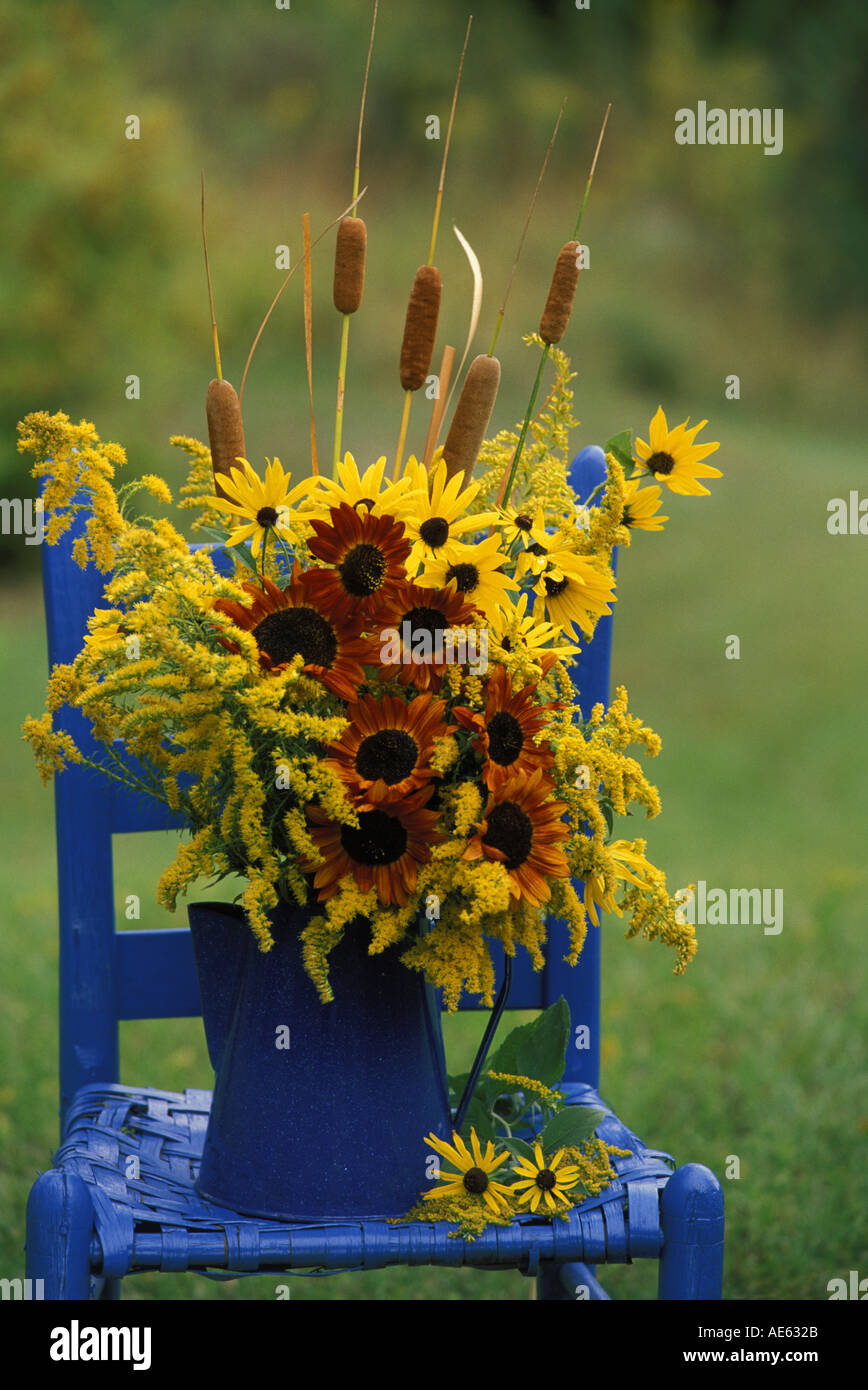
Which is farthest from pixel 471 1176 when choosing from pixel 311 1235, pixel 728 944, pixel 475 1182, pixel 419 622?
pixel 728 944

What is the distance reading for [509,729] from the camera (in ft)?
2.82

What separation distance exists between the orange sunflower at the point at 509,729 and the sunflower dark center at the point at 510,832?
0.02m

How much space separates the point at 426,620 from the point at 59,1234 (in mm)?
420

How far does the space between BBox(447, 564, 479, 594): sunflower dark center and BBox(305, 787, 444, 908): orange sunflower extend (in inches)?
4.8

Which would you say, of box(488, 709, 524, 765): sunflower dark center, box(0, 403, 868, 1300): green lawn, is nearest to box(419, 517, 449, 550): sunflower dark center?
box(488, 709, 524, 765): sunflower dark center

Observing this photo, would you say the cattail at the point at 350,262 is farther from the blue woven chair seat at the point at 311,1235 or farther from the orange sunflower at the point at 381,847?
the blue woven chair seat at the point at 311,1235

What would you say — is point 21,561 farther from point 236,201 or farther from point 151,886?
point 151,886

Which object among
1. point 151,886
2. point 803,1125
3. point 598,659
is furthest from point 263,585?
point 151,886

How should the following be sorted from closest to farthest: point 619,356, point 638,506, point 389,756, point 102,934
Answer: point 389,756, point 638,506, point 102,934, point 619,356

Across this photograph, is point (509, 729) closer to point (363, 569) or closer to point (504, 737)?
point (504, 737)

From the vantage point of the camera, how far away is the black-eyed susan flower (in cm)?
90

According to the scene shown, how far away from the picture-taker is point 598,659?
1228mm

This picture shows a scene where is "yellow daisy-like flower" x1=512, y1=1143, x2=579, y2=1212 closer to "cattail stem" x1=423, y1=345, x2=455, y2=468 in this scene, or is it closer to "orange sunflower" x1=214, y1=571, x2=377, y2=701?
"orange sunflower" x1=214, y1=571, x2=377, y2=701
